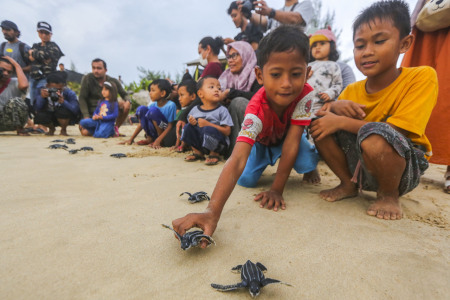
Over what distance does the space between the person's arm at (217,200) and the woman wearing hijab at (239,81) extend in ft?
4.81

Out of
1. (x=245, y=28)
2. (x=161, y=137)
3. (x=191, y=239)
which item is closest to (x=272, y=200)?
(x=191, y=239)

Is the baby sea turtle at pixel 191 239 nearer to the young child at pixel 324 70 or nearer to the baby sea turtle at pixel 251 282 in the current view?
the baby sea turtle at pixel 251 282

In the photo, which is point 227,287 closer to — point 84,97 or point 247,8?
point 247,8

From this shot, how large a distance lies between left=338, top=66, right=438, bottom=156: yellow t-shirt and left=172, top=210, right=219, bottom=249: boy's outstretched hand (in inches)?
45.1

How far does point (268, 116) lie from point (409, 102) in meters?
0.79

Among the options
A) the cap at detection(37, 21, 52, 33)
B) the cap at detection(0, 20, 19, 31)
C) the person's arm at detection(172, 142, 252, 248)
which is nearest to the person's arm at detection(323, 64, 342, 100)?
the person's arm at detection(172, 142, 252, 248)

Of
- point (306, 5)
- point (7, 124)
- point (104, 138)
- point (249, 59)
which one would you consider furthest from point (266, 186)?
point (7, 124)

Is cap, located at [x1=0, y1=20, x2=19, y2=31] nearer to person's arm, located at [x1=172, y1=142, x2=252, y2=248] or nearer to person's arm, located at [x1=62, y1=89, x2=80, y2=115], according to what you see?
person's arm, located at [x1=62, y1=89, x2=80, y2=115]

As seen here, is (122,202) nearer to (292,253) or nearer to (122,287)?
(122,287)

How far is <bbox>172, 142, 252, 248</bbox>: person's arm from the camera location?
0.94 m

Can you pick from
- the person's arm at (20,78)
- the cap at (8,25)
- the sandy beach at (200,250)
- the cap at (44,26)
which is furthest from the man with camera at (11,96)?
the sandy beach at (200,250)

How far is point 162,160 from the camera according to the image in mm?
2662

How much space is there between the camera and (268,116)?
1.54 metres

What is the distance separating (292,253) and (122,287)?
2.06 feet
